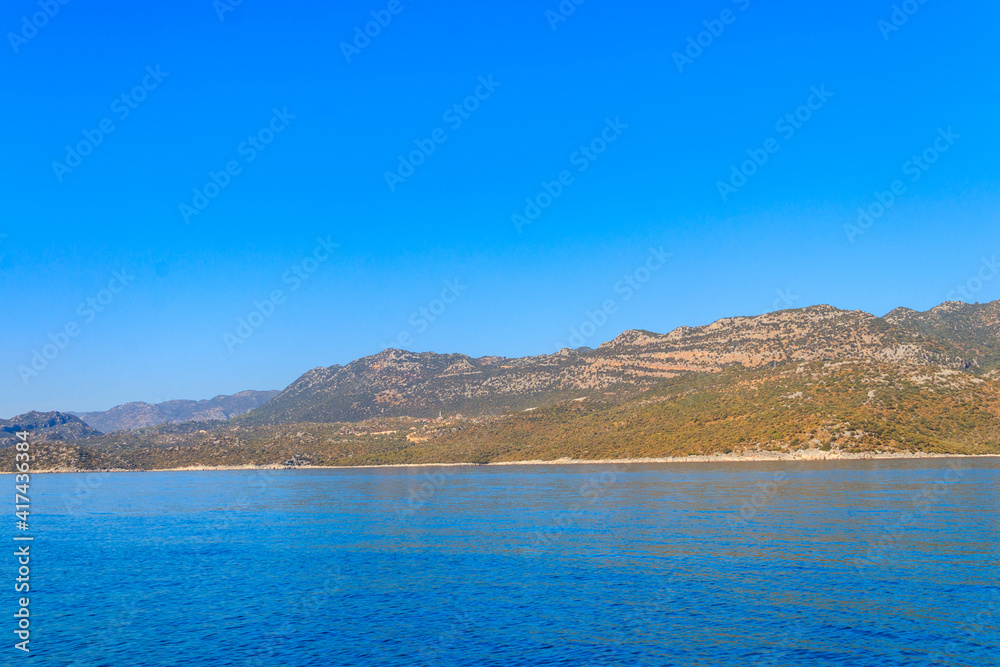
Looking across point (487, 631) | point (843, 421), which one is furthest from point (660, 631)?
point (843, 421)

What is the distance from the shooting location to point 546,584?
159 feet

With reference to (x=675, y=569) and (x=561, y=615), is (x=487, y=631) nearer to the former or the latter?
(x=561, y=615)

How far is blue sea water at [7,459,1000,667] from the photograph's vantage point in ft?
115

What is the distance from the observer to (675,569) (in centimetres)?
5112

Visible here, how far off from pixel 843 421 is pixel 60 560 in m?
165

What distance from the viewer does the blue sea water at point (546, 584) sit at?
35062mm

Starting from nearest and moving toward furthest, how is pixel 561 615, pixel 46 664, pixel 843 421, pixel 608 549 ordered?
pixel 46 664
pixel 561 615
pixel 608 549
pixel 843 421

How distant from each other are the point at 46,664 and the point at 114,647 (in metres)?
3.25

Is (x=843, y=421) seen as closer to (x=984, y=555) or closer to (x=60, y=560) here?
(x=984, y=555)

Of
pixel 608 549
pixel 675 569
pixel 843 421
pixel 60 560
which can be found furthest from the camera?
pixel 843 421

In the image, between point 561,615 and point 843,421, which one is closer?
point 561,615

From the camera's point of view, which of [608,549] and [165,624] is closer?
[165,624]

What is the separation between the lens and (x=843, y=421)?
174 m

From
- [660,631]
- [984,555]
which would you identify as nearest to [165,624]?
[660,631]
